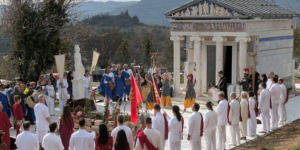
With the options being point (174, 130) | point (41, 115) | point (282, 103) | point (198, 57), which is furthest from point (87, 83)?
point (174, 130)

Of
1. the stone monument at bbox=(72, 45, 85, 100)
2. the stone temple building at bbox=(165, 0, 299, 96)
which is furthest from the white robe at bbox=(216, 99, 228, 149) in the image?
the stone temple building at bbox=(165, 0, 299, 96)

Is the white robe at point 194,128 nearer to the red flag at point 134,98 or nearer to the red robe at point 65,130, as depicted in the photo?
the red flag at point 134,98

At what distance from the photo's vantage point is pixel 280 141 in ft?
46.6

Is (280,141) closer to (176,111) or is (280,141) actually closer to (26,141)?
(176,111)

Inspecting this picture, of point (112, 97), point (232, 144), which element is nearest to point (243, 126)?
point (232, 144)

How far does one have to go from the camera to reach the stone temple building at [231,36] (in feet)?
67.1

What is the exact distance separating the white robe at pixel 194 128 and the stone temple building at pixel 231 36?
27.2 ft

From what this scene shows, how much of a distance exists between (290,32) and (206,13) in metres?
5.41

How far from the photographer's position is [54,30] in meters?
21.3

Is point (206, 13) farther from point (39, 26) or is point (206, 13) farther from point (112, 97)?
point (39, 26)

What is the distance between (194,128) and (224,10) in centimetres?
1006

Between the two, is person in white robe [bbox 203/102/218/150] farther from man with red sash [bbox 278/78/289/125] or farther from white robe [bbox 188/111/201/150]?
man with red sash [bbox 278/78/289/125]

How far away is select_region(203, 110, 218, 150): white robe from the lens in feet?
40.0

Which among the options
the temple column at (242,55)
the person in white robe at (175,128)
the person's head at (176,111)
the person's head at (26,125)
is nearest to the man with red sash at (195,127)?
the person in white robe at (175,128)
